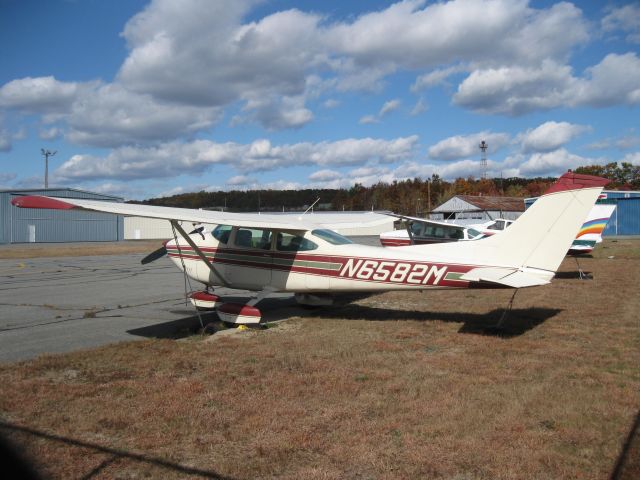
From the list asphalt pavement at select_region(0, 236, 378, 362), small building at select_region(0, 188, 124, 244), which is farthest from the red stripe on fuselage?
small building at select_region(0, 188, 124, 244)

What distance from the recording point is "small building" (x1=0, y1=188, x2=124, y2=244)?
4775 centimetres

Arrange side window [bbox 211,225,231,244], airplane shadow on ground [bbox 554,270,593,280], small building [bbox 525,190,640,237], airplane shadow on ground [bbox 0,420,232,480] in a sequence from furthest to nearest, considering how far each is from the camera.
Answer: small building [bbox 525,190,640,237] < airplane shadow on ground [bbox 554,270,593,280] < side window [bbox 211,225,231,244] < airplane shadow on ground [bbox 0,420,232,480]

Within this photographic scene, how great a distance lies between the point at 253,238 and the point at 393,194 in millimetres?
91324

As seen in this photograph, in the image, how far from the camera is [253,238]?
10086 mm

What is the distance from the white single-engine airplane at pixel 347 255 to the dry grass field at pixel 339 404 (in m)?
0.90

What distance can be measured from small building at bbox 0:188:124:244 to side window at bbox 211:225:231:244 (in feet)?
133

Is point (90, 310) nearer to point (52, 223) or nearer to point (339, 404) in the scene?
point (339, 404)

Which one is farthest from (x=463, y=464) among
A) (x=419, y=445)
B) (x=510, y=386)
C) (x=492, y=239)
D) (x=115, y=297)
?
(x=115, y=297)

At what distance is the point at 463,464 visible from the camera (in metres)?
3.83

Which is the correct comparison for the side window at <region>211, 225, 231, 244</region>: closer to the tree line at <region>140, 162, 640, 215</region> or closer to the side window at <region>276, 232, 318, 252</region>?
the side window at <region>276, 232, 318, 252</region>

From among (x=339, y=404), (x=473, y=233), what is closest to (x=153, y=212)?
(x=339, y=404)

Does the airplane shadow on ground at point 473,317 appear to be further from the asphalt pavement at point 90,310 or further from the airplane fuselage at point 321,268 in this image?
the asphalt pavement at point 90,310

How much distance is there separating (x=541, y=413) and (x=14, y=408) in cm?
485

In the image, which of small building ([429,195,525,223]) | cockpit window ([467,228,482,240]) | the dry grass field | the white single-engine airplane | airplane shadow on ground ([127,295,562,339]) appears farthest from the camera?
small building ([429,195,525,223])
